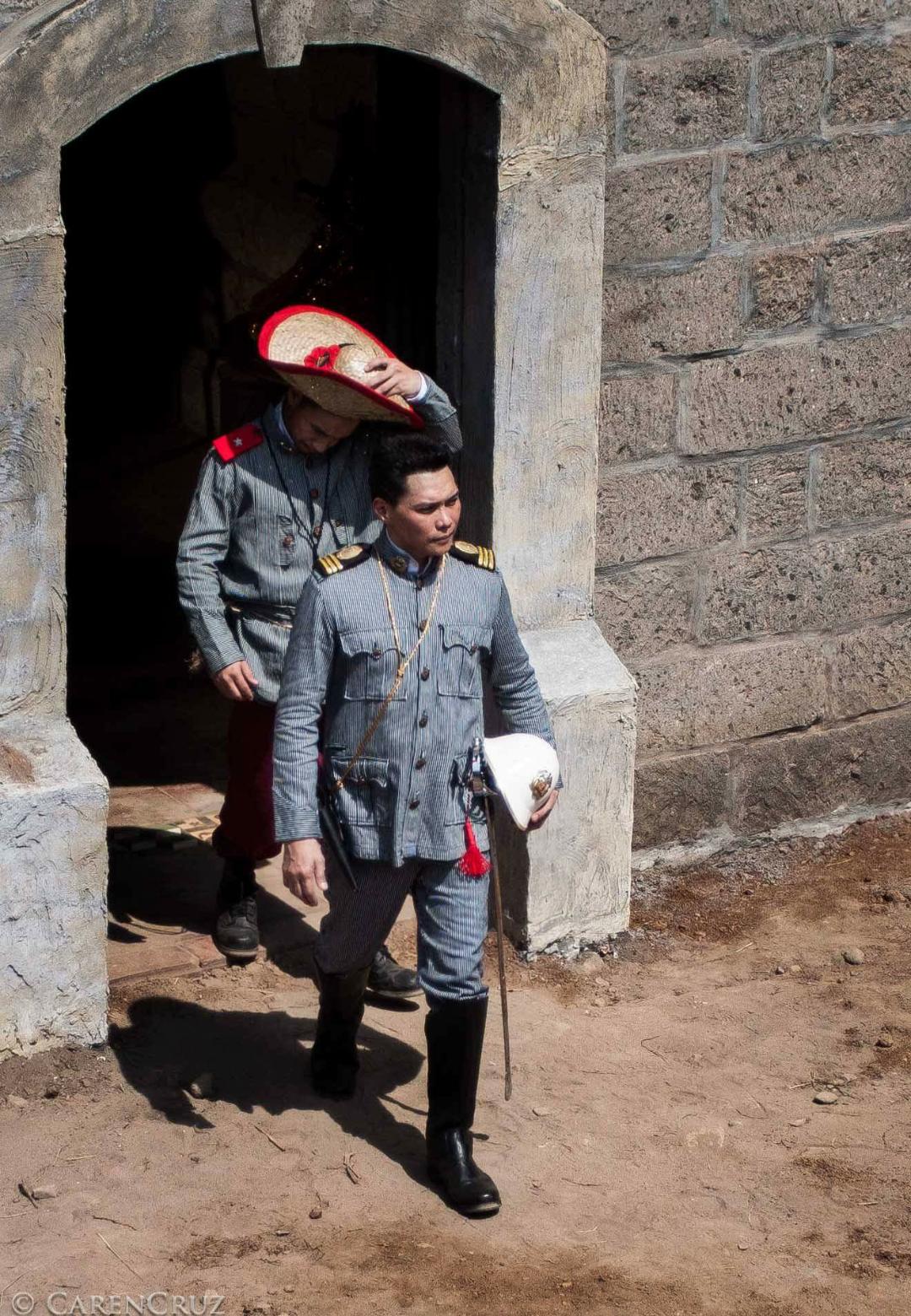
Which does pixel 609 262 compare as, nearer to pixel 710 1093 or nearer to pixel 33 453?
pixel 33 453

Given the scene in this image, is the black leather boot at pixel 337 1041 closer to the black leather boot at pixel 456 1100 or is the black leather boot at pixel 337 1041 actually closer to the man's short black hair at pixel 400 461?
the black leather boot at pixel 456 1100

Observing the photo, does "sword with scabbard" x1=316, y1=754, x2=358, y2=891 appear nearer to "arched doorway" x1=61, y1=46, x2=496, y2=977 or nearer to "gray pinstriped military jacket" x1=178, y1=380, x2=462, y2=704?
"gray pinstriped military jacket" x1=178, y1=380, x2=462, y2=704

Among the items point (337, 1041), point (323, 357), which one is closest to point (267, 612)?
point (323, 357)

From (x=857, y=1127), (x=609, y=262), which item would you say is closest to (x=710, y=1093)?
(x=857, y=1127)

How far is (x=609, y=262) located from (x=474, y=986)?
7.57 ft

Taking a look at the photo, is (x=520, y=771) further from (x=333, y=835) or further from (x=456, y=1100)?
(x=456, y=1100)

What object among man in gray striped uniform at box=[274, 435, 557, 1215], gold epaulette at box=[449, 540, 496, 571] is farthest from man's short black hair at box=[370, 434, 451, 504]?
gold epaulette at box=[449, 540, 496, 571]

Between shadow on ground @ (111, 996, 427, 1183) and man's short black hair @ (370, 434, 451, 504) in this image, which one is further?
shadow on ground @ (111, 996, 427, 1183)

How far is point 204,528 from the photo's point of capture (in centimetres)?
493

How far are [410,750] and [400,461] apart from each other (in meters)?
0.68

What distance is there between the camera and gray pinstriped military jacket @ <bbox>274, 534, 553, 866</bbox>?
416 centimetres

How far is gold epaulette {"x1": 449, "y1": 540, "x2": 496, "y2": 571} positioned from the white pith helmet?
1.40 feet

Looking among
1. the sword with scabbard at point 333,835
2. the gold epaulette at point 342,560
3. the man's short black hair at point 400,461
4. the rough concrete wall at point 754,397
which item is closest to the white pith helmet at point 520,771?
the sword with scabbard at point 333,835

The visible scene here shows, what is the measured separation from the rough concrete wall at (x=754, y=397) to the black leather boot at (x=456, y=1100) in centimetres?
180
